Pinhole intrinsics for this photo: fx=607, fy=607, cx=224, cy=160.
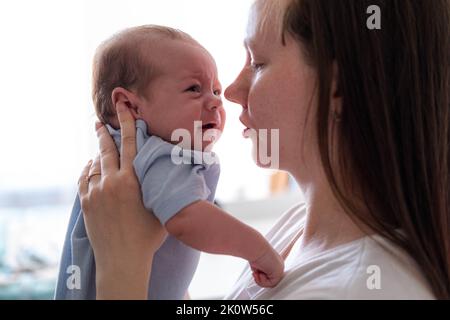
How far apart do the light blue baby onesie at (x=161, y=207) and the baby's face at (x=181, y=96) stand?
0.03 metres

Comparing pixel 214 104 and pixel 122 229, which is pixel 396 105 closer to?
pixel 214 104

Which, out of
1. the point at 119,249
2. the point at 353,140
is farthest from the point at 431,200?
the point at 119,249

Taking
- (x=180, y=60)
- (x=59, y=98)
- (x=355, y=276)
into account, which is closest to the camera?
(x=355, y=276)

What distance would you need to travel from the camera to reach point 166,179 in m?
0.95

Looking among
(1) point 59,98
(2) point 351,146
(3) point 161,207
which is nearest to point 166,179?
(3) point 161,207

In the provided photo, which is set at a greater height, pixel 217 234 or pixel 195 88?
pixel 195 88

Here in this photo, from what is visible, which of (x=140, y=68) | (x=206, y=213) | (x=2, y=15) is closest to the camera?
(x=206, y=213)

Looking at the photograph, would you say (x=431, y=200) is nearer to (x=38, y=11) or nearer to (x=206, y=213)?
(x=206, y=213)

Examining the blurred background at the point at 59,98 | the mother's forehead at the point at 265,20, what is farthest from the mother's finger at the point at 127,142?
the blurred background at the point at 59,98

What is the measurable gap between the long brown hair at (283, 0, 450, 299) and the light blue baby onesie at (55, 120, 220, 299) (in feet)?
0.72

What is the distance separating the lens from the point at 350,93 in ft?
3.20

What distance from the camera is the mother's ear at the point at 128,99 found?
107cm

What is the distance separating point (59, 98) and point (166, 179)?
6.28 feet
